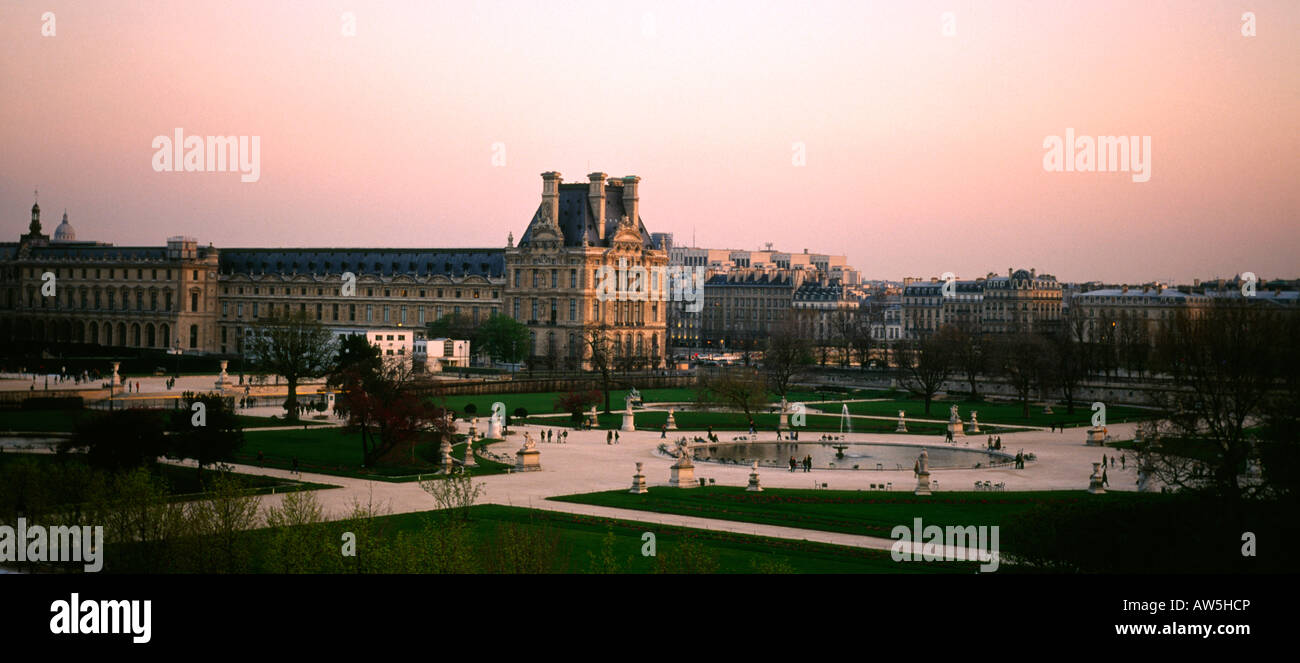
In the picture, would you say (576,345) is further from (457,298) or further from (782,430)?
(782,430)

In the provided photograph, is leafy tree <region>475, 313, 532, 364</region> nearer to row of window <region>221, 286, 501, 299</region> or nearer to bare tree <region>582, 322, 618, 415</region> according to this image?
bare tree <region>582, 322, 618, 415</region>

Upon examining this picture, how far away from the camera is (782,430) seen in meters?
67.2

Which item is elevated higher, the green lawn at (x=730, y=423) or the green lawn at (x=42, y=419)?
the green lawn at (x=42, y=419)

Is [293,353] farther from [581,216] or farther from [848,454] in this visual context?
[581,216]

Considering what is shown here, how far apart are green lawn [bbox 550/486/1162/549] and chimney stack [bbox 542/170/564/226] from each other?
236 ft

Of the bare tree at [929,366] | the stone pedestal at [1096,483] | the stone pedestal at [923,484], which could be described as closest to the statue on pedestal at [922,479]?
the stone pedestal at [923,484]

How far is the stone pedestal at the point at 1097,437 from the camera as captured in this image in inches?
2420

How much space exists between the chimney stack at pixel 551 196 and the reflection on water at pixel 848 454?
57.3 m

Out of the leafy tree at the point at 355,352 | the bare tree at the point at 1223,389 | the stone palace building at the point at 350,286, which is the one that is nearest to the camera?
the bare tree at the point at 1223,389

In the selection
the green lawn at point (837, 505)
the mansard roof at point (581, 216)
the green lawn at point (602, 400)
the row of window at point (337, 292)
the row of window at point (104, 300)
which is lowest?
the green lawn at point (837, 505)

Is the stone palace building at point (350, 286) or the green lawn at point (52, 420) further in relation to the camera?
the stone palace building at point (350, 286)

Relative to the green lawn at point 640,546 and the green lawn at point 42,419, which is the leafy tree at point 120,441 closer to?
the green lawn at point 640,546

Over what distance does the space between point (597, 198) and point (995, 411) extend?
47.0 m
